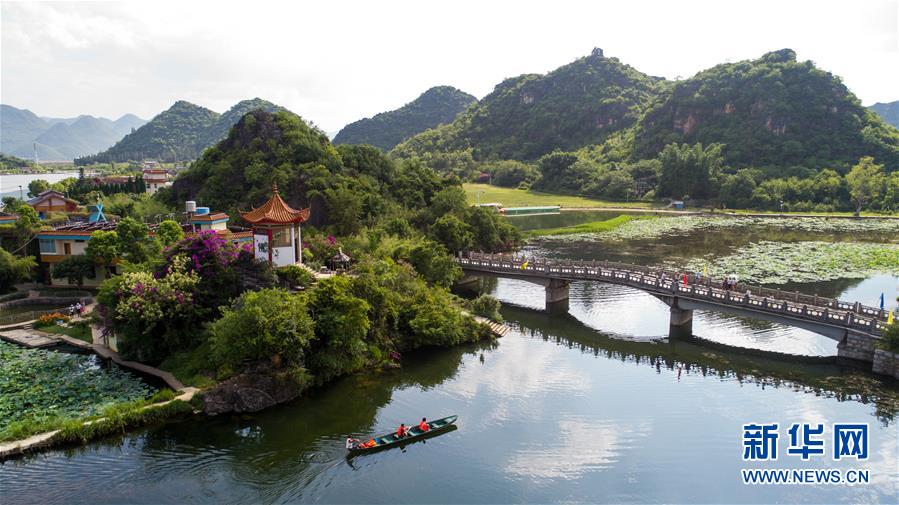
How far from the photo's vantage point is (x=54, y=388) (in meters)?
29.4

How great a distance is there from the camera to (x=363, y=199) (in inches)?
2341

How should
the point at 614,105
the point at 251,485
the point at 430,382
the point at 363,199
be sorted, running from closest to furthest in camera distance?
the point at 251,485 < the point at 430,382 < the point at 363,199 < the point at 614,105

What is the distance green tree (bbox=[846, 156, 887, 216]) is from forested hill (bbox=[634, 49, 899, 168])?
13575 millimetres

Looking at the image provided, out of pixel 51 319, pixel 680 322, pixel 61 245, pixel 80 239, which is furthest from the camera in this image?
pixel 61 245

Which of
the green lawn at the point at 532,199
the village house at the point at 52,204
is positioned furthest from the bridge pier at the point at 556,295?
the green lawn at the point at 532,199

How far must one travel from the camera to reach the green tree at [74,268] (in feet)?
150

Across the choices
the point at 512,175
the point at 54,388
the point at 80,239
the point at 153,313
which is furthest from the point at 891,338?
the point at 512,175

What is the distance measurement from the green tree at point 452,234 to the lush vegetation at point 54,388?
1190 inches

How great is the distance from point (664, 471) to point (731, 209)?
103761 millimetres

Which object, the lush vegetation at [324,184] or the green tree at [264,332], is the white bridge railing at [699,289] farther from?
the green tree at [264,332]

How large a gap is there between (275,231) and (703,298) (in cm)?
2741

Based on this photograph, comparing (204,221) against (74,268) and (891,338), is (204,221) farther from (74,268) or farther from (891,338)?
(891,338)

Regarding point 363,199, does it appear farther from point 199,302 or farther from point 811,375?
point 811,375

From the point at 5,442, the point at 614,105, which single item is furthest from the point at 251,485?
the point at 614,105
